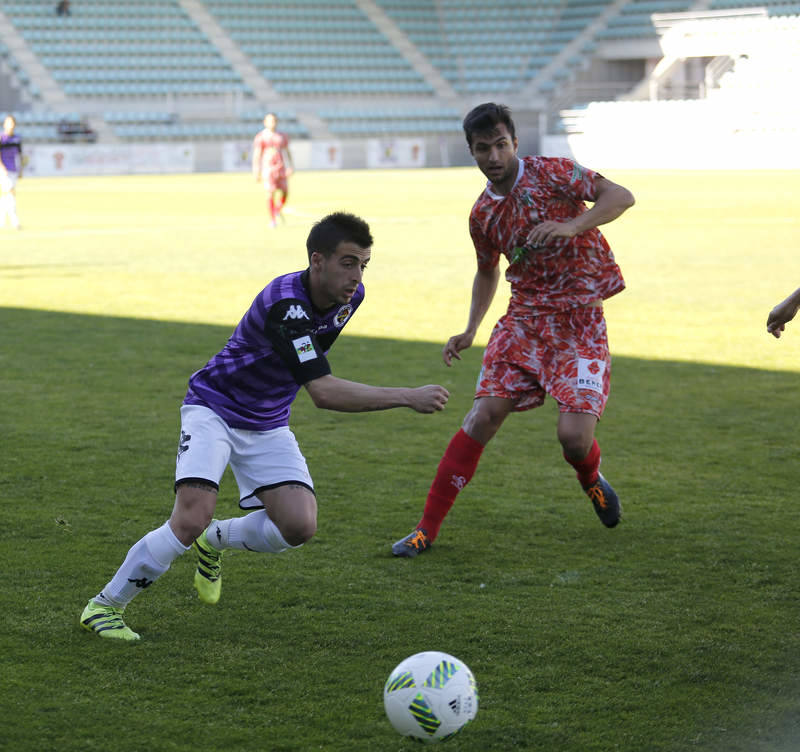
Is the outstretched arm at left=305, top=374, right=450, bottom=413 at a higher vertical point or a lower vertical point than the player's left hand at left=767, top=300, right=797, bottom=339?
lower

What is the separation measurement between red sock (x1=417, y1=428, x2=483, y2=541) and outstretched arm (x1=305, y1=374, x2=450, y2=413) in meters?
1.33

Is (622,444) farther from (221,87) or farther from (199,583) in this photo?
(221,87)

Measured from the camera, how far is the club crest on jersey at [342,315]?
4.13 meters

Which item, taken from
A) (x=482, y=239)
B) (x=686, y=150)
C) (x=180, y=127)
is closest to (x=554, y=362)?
(x=482, y=239)

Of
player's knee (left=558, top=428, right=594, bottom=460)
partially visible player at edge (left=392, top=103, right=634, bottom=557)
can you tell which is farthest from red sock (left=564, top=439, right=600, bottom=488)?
player's knee (left=558, top=428, right=594, bottom=460)

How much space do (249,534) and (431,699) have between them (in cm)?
132

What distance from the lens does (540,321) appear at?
5.03 m

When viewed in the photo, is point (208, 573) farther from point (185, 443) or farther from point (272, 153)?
point (272, 153)

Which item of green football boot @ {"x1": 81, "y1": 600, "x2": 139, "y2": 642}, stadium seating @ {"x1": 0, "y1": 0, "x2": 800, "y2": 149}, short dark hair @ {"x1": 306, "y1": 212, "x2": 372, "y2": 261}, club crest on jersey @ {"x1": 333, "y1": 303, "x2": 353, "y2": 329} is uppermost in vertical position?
stadium seating @ {"x1": 0, "y1": 0, "x2": 800, "y2": 149}

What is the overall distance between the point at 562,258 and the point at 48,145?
129 ft

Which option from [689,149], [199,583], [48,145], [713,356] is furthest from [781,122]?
[199,583]

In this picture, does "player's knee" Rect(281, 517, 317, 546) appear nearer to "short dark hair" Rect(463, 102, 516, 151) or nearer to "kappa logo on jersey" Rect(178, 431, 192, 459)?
"kappa logo on jersey" Rect(178, 431, 192, 459)

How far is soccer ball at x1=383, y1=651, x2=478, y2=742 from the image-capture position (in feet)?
10.4

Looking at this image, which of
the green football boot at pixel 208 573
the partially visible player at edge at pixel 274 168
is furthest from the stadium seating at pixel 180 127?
the green football boot at pixel 208 573
